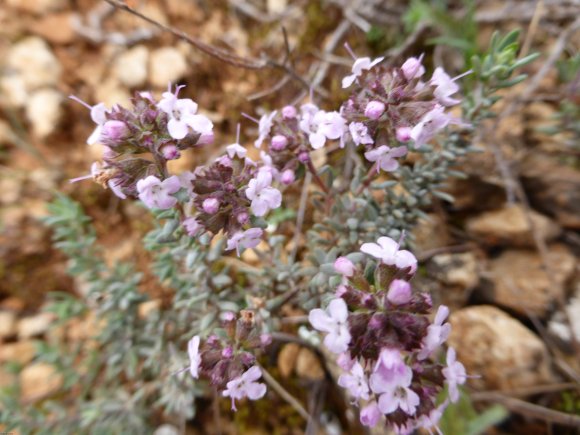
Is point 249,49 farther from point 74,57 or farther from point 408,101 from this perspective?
point 408,101

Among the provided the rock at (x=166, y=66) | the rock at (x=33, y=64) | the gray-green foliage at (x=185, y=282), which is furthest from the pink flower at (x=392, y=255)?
the rock at (x=33, y=64)

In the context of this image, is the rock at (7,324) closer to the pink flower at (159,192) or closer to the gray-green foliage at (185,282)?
the gray-green foliage at (185,282)

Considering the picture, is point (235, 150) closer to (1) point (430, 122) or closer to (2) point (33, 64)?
(1) point (430, 122)

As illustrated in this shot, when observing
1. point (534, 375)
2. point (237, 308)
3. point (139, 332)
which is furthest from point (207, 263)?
point (534, 375)

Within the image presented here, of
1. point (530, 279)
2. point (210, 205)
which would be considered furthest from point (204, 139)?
point (530, 279)

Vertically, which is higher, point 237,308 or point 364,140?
point 364,140

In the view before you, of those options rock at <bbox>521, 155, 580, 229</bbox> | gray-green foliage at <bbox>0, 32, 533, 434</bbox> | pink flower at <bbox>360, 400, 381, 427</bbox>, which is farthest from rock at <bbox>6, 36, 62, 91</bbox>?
rock at <bbox>521, 155, 580, 229</bbox>

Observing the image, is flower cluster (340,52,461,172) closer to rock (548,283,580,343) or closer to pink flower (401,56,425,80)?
pink flower (401,56,425,80)
